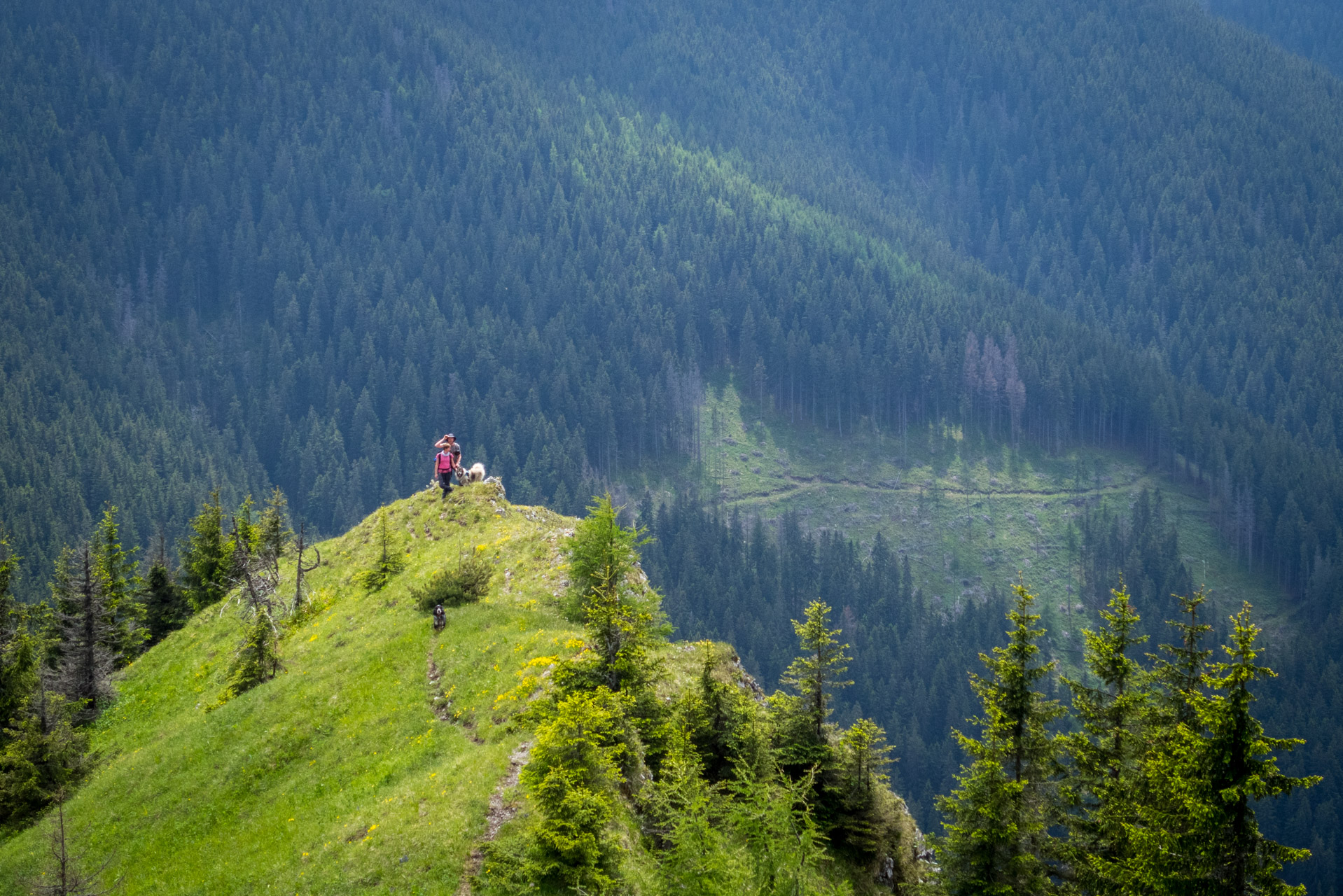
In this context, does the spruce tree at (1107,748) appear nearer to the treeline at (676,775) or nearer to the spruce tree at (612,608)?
the treeline at (676,775)

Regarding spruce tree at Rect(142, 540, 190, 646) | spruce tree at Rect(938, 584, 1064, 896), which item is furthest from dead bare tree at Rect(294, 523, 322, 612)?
spruce tree at Rect(938, 584, 1064, 896)

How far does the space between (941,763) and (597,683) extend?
150m

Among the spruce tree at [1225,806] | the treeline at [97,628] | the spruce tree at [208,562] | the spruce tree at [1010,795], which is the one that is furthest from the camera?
the spruce tree at [208,562]

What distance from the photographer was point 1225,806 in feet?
79.9

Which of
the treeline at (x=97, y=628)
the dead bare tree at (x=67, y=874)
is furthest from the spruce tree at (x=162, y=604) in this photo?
the dead bare tree at (x=67, y=874)

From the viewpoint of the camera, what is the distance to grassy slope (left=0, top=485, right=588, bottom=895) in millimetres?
31766

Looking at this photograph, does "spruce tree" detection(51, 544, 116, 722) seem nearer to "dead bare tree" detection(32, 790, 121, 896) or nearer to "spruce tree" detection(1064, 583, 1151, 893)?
"dead bare tree" detection(32, 790, 121, 896)

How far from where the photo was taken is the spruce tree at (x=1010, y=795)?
3222cm

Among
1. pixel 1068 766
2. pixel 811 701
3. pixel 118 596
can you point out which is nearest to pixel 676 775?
pixel 811 701

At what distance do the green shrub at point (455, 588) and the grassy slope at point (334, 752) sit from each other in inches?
35.4

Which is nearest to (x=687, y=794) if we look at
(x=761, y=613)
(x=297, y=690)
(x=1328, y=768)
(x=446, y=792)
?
(x=446, y=792)

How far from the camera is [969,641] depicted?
19488 cm

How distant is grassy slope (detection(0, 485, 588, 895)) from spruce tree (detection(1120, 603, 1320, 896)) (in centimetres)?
2127

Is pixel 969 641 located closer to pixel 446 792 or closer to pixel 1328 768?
pixel 1328 768
